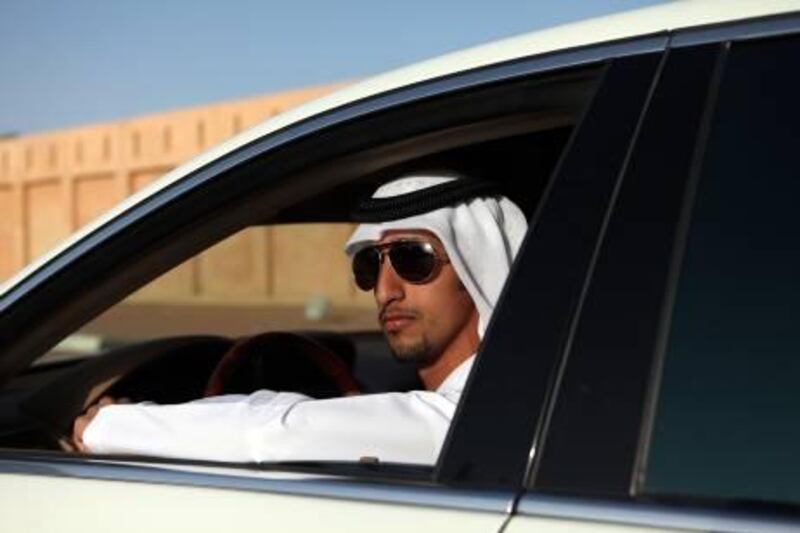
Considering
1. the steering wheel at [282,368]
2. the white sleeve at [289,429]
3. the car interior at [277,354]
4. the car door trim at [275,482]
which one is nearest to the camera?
the car door trim at [275,482]

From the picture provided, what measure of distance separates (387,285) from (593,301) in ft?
2.84

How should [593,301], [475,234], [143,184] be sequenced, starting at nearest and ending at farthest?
[593,301] < [475,234] < [143,184]

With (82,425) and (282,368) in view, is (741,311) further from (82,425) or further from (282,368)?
(282,368)

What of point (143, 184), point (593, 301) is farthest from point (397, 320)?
point (143, 184)

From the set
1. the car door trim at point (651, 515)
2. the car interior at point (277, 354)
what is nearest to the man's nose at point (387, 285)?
the car interior at point (277, 354)

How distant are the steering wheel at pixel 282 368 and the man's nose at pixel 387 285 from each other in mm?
545

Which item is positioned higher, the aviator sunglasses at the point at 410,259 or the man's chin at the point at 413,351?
the aviator sunglasses at the point at 410,259

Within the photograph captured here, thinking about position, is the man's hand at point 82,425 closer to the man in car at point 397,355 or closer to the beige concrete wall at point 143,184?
the man in car at point 397,355

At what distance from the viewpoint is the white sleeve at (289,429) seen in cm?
204

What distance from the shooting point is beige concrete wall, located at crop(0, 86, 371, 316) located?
1019 inches

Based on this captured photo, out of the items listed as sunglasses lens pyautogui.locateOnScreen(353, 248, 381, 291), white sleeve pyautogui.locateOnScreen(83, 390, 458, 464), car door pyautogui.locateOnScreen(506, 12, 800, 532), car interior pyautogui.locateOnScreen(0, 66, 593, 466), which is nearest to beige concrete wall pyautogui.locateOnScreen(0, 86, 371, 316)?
car interior pyautogui.locateOnScreen(0, 66, 593, 466)

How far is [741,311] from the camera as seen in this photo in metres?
1.60

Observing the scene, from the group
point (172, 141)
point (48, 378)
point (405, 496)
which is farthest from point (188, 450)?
point (172, 141)

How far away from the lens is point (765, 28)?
1.74 metres
